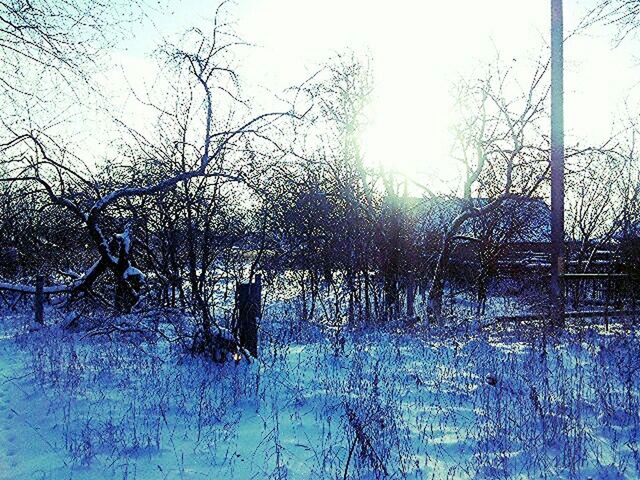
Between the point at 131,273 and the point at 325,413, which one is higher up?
the point at 131,273

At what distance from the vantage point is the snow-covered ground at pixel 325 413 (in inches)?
155

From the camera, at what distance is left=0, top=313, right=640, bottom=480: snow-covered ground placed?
155 inches

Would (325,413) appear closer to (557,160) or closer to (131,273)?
(131,273)

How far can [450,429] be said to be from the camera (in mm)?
4648

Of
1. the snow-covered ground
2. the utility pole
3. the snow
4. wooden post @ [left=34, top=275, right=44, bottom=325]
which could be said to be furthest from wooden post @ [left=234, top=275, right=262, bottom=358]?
wooden post @ [left=34, top=275, right=44, bottom=325]

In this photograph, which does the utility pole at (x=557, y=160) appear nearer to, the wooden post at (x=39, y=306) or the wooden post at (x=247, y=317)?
the wooden post at (x=247, y=317)

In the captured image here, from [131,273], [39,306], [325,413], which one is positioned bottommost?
[325,413]

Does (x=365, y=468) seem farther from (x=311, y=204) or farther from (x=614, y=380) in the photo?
(x=311, y=204)

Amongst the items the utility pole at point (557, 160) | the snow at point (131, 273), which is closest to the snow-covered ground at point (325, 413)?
the utility pole at point (557, 160)

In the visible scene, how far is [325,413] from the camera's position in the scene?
5035 millimetres

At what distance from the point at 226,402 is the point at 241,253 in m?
7.90

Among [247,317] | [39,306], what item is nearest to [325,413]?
[247,317]

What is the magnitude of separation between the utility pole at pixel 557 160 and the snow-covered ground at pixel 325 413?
5.92 ft

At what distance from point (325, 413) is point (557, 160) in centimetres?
687
